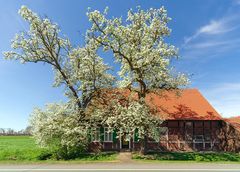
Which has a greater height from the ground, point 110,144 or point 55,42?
point 55,42

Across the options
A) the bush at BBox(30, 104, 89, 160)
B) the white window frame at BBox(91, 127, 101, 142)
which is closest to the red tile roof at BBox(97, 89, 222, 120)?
the white window frame at BBox(91, 127, 101, 142)

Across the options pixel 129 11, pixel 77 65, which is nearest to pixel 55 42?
pixel 77 65

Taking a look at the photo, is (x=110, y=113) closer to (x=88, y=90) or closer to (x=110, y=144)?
(x=88, y=90)

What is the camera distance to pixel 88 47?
113ft

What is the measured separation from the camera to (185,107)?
41.8 meters

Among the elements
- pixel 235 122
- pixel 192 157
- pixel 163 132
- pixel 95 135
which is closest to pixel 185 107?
pixel 163 132

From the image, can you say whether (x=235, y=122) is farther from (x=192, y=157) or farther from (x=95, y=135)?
(x=95, y=135)

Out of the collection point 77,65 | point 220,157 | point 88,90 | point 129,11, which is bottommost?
point 220,157

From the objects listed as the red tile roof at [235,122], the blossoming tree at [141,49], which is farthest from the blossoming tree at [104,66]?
the red tile roof at [235,122]

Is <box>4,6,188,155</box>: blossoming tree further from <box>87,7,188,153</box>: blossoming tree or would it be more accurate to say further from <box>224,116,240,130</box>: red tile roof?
<box>224,116,240,130</box>: red tile roof

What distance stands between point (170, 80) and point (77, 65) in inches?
389

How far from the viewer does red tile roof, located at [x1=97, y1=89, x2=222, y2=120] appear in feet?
131

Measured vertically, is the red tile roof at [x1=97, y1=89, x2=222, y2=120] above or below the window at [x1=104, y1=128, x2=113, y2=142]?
above

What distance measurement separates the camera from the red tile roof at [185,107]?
131ft
